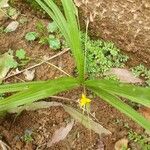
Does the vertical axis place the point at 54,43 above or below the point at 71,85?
above

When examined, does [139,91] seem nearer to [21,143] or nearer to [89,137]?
[89,137]

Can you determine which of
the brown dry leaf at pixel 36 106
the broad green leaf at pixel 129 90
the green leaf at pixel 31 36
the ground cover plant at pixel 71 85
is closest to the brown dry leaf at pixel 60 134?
the brown dry leaf at pixel 36 106

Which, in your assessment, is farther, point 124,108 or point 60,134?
point 60,134

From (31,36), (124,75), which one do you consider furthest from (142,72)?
(31,36)

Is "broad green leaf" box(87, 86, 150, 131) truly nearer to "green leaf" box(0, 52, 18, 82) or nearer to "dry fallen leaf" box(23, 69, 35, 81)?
"dry fallen leaf" box(23, 69, 35, 81)

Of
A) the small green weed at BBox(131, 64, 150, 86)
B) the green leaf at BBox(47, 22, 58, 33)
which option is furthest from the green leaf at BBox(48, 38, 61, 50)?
the small green weed at BBox(131, 64, 150, 86)

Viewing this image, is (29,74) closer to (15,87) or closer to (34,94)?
(15,87)

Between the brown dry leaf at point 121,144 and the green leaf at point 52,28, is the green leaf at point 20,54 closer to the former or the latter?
the green leaf at point 52,28
